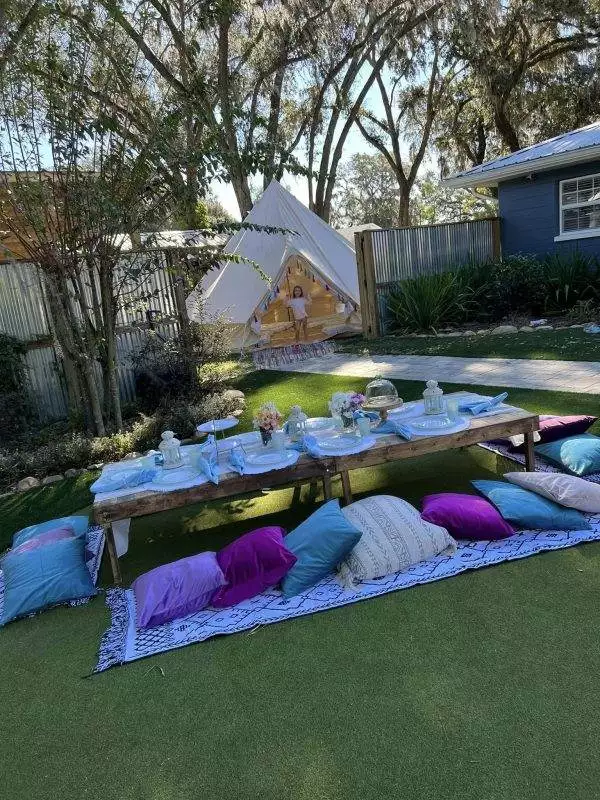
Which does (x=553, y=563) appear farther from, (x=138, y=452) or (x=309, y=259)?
(x=309, y=259)

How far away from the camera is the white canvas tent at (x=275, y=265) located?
11.1m

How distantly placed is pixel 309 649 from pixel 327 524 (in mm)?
666

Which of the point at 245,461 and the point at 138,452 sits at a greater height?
the point at 245,461

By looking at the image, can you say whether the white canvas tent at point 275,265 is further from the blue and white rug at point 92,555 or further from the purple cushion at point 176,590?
the purple cushion at point 176,590

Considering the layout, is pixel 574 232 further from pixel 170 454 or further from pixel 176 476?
pixel 176 476

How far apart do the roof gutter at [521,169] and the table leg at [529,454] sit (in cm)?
825

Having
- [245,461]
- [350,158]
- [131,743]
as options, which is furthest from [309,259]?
[350,158]

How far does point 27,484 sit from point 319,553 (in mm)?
3319

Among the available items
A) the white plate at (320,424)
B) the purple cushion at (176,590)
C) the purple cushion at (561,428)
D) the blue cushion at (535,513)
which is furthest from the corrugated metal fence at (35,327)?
the blue cushion at (535,513)

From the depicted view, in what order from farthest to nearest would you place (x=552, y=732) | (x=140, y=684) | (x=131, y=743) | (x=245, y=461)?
(x=245, y=461) < (x=140, y=684) < (x=131, y=743) < (x=552, y=732)

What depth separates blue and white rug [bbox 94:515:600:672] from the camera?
2.78 m

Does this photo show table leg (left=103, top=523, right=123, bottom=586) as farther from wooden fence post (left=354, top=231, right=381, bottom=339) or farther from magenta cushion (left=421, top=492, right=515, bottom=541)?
wooden fence post (left=354, top=231, right=381, bottom=339)

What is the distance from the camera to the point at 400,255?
11414 millimetres

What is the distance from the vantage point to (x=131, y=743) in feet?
7.22
